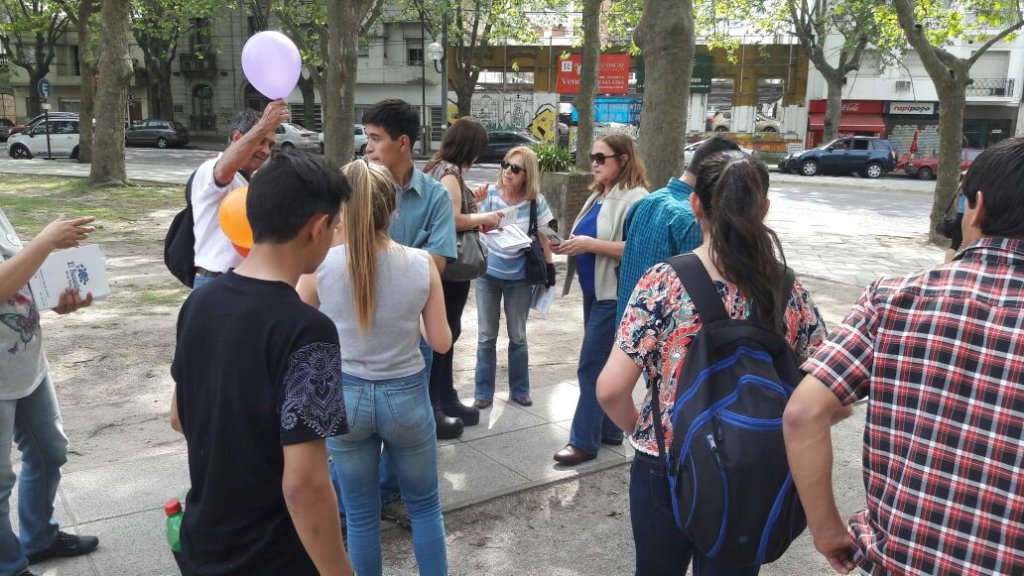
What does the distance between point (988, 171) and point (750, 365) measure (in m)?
0.67

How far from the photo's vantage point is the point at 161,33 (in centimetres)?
3388

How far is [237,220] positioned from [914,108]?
40869mm

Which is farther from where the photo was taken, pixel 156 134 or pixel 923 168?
pixel 156 134

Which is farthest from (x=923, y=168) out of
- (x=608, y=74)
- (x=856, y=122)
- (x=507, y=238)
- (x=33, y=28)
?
(x=33, y=28)

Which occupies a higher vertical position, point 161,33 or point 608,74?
point 161,33

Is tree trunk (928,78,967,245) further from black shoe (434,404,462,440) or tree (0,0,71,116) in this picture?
tree (0,0,71,116)

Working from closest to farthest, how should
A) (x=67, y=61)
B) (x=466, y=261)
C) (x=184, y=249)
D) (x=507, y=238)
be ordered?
(x=184, y=249), (x=466, y=261), (x=507, y=238), (x=67, y=61)

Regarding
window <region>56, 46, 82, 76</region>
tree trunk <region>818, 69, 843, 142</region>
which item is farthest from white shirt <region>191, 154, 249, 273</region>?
window <region>56, 46, 82, 76</region>

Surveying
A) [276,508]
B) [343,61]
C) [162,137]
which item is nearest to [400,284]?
[276,508]

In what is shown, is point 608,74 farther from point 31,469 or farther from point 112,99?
point 31,469

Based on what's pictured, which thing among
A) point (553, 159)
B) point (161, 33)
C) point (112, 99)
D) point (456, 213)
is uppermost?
point (161, 33)

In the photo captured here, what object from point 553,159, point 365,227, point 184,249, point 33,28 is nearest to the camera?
point 365,227

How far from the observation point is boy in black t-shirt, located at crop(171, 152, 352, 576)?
1740 millimetres

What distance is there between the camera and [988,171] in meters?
1.59
